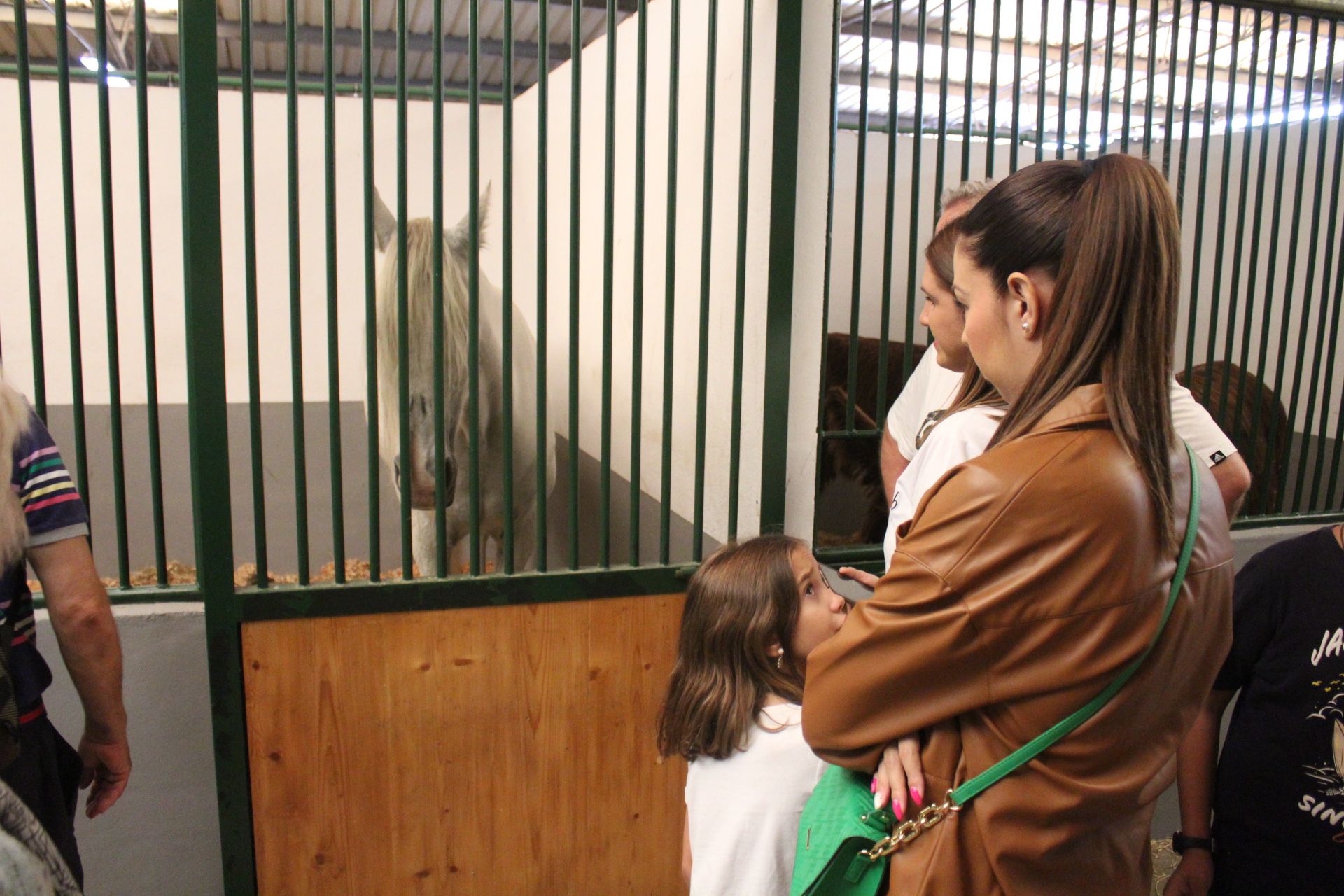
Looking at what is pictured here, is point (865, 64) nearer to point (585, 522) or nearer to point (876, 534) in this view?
point (876, 534)

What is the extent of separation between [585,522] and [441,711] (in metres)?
1.58

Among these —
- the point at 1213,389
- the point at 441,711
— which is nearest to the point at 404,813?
the point at 441,711

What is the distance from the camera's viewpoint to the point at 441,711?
1.68 m

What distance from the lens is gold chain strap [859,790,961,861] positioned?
73 centimetres

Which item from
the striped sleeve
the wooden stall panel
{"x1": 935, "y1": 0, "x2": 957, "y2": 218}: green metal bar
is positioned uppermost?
{"x1": 935, "y1": 0, "x2": 957, "y2": 218}: green metal bar

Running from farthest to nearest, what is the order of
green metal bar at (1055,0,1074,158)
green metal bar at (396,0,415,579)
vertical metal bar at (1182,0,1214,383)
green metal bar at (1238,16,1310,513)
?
green metal bar at (1238,16,1310,513) → vertical metal bar at (1182,0,1214,383) → green metal bar at (1055,0,1074,158) → green metal bar at (396,0,415,579)

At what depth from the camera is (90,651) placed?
3.85 feet

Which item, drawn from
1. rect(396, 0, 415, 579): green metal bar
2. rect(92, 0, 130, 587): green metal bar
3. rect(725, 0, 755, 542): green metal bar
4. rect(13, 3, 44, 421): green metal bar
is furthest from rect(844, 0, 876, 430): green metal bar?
rect(13, 3, 44, 421): green metal bar

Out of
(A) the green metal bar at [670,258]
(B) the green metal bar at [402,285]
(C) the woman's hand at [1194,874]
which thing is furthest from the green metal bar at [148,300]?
(C) the woman's hand at [1194,874]

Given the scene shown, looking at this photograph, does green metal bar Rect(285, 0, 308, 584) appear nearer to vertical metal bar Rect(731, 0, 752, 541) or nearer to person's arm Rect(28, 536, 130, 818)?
person's arm Rect(28, 536, 130, 818)

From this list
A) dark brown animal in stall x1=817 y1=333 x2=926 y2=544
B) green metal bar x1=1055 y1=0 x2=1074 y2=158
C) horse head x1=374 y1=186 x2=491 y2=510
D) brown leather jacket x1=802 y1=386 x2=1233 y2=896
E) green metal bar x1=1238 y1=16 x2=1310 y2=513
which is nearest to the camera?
brown leather jacket x1=802 y1=386 x2=1233 y2=896

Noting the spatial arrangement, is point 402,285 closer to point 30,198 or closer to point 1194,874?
point 30,198

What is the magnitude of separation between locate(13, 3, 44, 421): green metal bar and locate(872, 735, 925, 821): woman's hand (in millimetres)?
1376

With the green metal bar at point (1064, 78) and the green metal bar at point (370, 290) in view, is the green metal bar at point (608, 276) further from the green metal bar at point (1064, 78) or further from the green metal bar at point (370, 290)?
the green metal bar at point (1064, 78)
